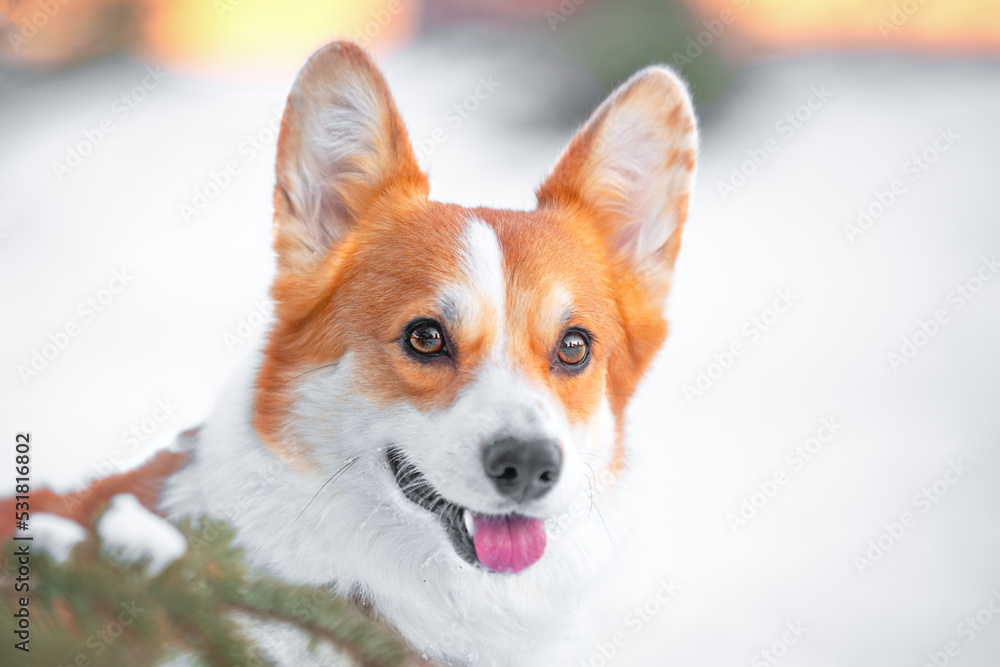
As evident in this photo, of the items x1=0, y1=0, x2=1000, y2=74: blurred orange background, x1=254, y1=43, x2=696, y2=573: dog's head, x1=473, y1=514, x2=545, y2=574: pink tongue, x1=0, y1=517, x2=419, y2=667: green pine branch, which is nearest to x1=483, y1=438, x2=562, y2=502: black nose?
x1=254, y1=43, x2=696, y2=573: dog's head

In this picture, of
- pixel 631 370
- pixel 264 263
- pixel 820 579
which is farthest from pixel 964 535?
pixel 264 263

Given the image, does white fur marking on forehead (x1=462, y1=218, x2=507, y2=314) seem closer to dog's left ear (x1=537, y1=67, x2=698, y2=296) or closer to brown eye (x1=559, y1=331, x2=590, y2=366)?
brown eye (x1=559, y1=331, x2=590, y2=366)

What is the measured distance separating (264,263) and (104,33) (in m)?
1.17

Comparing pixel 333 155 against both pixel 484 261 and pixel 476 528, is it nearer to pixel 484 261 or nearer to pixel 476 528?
pixel 484 261

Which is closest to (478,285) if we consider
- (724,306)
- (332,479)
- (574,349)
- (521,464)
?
(574,349)

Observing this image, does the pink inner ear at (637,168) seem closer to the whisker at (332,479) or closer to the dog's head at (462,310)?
the dog's head at (462,310)

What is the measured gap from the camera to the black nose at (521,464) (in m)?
1.58

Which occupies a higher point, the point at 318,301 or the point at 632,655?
the point at 318,301

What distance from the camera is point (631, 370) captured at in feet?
7.26

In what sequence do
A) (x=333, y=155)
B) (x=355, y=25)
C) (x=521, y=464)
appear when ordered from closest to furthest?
(x=521, y=464)
(x=333, y=155)
(x=355, y=25)

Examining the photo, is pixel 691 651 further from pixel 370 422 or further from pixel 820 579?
pixel 370 422

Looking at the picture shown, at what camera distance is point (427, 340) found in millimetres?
1824

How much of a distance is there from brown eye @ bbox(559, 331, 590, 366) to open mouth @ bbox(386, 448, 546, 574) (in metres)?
0.40

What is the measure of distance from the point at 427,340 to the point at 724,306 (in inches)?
104
